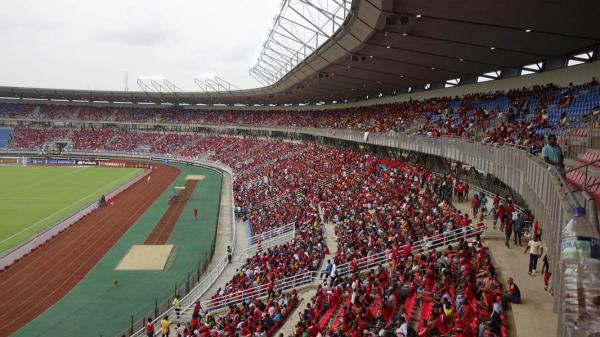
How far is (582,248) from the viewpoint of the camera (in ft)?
11.4

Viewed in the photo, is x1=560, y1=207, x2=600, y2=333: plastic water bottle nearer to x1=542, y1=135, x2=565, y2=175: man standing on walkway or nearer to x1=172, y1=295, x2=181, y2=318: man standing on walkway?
x1=542, y1=135, x2=565, y2=175: man standing on walkway

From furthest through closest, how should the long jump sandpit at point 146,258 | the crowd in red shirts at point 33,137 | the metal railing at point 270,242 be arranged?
the crowd in red shirts at point 33,137, the metal railing at point 270,242, the long jump sandpit at point 146,258

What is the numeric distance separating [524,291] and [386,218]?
7.95 metres

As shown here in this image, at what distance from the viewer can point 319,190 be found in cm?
Answer: 2955

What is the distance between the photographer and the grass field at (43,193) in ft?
98.0

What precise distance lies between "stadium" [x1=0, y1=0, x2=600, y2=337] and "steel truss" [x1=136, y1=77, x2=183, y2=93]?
1685 inches

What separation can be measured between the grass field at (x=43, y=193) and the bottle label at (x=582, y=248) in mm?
26947

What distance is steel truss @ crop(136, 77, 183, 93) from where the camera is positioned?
85.5 m

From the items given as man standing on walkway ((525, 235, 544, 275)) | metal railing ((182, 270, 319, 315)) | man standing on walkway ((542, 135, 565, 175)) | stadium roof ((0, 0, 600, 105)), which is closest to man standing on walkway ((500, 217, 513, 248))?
man standing on walkway ((525, 235, 544, 275))

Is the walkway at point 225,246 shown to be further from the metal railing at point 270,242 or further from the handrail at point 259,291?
the handrail at point 259,291

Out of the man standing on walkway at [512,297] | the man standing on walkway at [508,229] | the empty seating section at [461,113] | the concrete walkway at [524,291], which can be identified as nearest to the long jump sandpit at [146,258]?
Answer: the empty seating section at [461,113]

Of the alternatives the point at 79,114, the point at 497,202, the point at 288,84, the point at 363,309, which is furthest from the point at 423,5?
the point at 79,114

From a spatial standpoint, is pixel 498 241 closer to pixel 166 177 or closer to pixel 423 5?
pixel 423 5

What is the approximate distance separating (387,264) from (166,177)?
→ 42.6 meters
